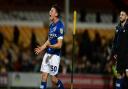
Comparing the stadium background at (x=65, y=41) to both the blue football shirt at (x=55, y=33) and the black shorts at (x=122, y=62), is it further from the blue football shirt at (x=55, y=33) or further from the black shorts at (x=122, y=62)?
the blue football shirt at (x=55, y=33)

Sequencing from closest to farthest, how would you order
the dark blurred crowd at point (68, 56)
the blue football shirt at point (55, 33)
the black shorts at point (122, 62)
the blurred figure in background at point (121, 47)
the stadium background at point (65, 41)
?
the blue football shirt at point (55, 33) < the blurred figure in background at point (121, 47) < the black shorts at point (122, 62) < the stadium background at point (65, 41) < the dark blurred crowd at point (68, 56)

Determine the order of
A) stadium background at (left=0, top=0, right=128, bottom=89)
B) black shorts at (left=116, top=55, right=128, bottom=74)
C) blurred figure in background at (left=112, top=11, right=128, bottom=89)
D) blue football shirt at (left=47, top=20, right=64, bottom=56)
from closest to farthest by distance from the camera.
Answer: blue football shirt at (left=47, top=20, right=64, bottom=56)
blurred figure in background at (left=112, top=11, right=128, bottom=89)
black shorts at (left=116, top=55, right=128, bottom=74)
stadium background at (left=0, top=0, right=128, bottom=89)

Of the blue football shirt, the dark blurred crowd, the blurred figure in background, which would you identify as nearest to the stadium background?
the dark blurred crowd

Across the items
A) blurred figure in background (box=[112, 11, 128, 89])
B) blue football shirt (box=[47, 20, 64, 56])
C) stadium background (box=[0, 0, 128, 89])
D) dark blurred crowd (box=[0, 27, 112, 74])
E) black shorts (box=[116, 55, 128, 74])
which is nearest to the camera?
blue football shirt (box=[47, 20, 64, 56])

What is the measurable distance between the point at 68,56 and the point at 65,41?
65 cm

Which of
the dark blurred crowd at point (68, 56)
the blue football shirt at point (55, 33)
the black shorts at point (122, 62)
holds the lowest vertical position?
the dark blurred crowd at point (68, 56)

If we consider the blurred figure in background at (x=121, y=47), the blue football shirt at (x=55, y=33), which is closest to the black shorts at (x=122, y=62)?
the blurred figure in background at (x=121, y=47)

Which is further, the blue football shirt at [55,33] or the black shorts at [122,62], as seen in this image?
the black shorts at [122,62]

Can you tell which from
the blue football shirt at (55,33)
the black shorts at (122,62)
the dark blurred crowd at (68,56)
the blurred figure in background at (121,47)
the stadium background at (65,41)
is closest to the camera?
the blue football shirt at (55,33)

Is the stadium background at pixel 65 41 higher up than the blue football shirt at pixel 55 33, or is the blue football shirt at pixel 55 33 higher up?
the blue football shirt at pixel 55 33

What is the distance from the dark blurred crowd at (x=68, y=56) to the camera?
22.4 metres

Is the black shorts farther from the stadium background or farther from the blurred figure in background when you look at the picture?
the stadium background

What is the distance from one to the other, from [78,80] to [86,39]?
3.34m

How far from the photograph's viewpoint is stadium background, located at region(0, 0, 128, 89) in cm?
2078
